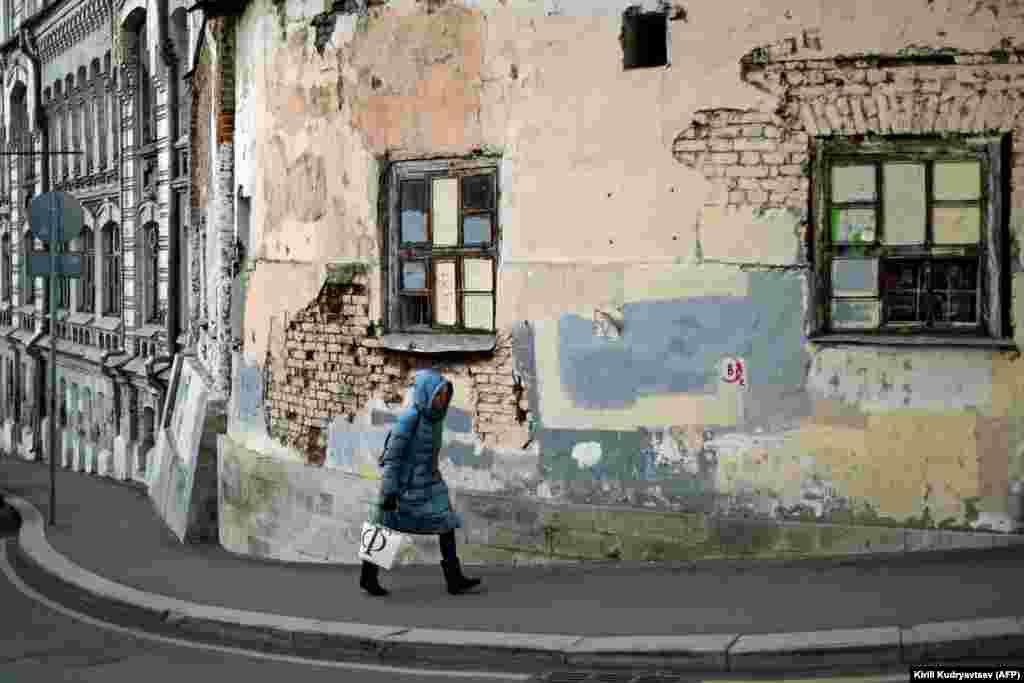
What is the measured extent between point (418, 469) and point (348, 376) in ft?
12.4

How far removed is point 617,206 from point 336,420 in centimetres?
371

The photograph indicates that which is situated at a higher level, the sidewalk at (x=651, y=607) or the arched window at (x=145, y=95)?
the arched window at (x=145, y=95)

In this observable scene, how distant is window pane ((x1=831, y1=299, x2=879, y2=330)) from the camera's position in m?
12.7

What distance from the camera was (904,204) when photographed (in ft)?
40.9

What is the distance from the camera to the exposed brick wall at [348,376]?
13.9 metres

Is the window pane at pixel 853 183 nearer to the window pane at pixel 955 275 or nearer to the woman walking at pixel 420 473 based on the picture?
the window pane at pixel 955 275

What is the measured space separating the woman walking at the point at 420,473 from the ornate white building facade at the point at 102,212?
49.0 ft

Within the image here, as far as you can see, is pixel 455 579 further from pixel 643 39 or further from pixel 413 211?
pixel 643 39

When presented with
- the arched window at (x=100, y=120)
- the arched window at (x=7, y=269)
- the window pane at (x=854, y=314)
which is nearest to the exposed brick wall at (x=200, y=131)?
the window pane at (x=854, y=314)

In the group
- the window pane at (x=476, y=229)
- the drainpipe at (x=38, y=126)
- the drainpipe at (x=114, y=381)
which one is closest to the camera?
the window pane at (x=476, y=229)

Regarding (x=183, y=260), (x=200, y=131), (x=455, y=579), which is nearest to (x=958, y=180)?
(x=455, y=579)

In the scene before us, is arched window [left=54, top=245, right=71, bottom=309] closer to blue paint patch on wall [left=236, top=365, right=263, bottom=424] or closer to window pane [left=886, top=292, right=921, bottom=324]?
blue paint patch on wall [left=236, top=365, right=263, bottom=424]

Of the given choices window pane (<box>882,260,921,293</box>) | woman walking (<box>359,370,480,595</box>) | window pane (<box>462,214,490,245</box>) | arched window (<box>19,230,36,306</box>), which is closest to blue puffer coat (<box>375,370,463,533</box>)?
woman walking (<box>359,370,480,595</box>)

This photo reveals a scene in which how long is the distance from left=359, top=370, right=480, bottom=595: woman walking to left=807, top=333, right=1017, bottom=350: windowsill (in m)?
2.87
